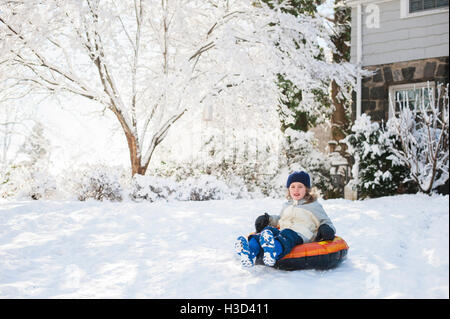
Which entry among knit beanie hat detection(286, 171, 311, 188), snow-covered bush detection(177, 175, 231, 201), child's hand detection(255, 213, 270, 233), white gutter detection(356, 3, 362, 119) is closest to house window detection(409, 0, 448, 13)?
white gutter detection(356, 3, 362, 119)

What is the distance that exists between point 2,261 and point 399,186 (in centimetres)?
689

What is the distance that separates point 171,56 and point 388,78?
5.86 meters

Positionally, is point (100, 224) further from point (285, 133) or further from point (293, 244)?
point (285, 133)

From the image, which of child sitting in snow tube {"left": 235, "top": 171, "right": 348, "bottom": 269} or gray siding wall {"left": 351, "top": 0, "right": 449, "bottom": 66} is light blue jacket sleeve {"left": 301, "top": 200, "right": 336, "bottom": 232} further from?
gray siding wall {"left": 351, "top": 0, "right": 449, "bottom": 66}

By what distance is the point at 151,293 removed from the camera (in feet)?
10.1

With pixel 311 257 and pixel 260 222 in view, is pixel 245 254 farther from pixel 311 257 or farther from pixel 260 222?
pixel 260 222

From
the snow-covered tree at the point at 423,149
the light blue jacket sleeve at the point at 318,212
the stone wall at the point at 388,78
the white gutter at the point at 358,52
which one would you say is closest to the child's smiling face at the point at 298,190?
the light blue jacket sleeve at the point at 318,212

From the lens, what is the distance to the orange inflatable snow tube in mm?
3385

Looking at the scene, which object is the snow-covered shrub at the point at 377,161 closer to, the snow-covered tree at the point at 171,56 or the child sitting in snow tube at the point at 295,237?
the snow-covered tree at the point at 171,56

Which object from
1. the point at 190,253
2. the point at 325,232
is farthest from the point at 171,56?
the point at 325,232

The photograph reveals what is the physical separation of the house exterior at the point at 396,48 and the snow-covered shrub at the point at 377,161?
3.08 feet
